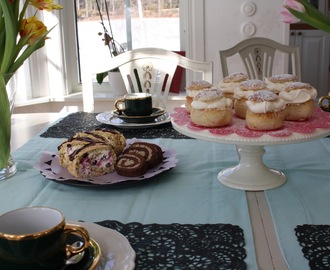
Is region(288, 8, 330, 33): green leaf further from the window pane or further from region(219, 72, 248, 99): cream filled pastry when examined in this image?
the window pane

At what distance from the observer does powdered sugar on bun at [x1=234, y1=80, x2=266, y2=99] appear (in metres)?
1.03

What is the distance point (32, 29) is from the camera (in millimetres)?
985

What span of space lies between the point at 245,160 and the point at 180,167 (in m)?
0.15

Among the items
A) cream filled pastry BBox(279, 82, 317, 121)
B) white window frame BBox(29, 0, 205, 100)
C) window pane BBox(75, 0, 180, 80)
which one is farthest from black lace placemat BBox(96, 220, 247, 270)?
window pane BBox(75, 0, 180, 80)

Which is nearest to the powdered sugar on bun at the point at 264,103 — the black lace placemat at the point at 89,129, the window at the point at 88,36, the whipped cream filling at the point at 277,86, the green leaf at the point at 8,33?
the whipped cream filling at the point at 277,86

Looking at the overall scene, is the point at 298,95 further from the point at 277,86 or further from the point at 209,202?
the point at 209,202

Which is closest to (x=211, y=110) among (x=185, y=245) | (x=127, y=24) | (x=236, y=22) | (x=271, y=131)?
(x=271, y=131)

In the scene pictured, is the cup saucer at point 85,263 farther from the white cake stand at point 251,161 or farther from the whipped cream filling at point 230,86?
the whipped cream filling at point 230,86

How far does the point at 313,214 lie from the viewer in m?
0.78

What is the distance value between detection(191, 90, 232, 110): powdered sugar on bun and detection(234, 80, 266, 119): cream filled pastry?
0.17 feet

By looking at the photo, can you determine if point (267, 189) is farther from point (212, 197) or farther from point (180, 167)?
point (180, 167)

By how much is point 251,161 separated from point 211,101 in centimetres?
15

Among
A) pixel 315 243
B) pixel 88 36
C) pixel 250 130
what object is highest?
pixel 88 36

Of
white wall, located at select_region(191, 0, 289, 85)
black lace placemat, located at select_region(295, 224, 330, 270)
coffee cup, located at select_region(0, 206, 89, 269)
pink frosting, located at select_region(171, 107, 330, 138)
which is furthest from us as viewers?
white wall, located at select_region(191, 0, 289, 85)
